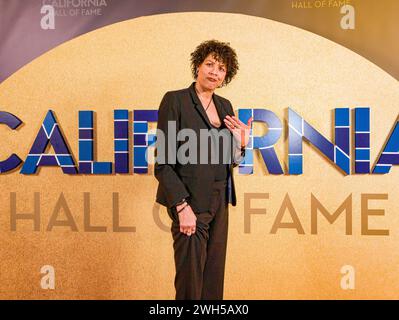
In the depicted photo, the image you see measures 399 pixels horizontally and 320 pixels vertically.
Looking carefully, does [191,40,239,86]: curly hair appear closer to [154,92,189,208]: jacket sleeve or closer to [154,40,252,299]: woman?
[154,40,252,299]: woman

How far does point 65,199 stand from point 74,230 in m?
0.25

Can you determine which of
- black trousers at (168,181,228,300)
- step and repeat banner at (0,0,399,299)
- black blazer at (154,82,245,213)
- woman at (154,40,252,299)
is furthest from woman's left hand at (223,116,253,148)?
step and repeat banner at (0,0,399,299)

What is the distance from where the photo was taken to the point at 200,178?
2.63m

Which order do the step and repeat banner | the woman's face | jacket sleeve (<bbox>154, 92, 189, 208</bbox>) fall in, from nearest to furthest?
jacket sleeve (<bbox>154, 92, 189, 208</bbox>)
the woman's face
the step and repeat banner

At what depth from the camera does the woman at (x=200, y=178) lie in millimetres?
2570

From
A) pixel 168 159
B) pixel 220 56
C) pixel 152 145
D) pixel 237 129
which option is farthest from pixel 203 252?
pixel 220 56

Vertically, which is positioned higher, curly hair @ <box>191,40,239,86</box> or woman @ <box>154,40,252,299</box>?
curly hair @ <box>191,40,239,86</box>

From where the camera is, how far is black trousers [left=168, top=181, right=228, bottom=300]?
8.45 feet

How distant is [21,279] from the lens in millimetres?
3412

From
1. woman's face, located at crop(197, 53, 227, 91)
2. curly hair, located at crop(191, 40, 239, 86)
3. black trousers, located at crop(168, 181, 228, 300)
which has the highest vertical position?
curly hair, located at crop(191, 40, 239, 86)

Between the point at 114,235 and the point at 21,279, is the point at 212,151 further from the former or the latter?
the point at 21,279

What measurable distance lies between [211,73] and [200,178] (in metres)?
0.68

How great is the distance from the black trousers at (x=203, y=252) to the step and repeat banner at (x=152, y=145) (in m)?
0.51
